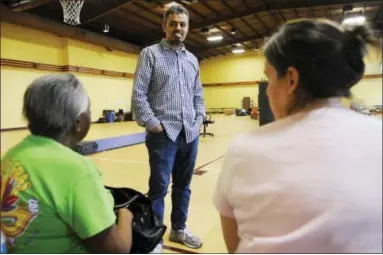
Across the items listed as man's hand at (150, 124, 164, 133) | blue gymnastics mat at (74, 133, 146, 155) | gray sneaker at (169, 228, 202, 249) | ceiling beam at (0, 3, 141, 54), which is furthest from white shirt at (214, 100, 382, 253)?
blue gymnastics mat at (74, 133, 146, 155)

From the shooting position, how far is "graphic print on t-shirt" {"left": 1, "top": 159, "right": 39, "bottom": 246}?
71cm

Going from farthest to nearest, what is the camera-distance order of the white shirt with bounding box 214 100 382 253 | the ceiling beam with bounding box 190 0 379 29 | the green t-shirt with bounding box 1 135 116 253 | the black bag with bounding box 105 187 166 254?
the ceiling beam with bounding box 190 0 379 29 → the black bag with bounding box 105 187 166 254 → the green t-shirt with bounding box 1 135 116 253 → the white shirt with bounding box 214 100 382 253

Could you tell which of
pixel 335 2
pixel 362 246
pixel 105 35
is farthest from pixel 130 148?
pixel 362 246

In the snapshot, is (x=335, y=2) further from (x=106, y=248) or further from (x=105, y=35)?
(x=106, y=248)

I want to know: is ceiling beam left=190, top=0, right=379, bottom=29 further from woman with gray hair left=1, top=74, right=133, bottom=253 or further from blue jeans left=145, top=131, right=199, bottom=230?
woman with gray hair left=1, top=74, right=133, bottom=253

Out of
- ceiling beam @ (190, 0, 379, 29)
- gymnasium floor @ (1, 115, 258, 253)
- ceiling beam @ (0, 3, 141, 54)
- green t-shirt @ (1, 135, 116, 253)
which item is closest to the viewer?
green t-shirt @ (1, 135, 116, 253)

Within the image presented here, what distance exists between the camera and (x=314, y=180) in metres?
0.51

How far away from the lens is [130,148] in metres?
5.87

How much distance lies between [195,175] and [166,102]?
7.23 feet

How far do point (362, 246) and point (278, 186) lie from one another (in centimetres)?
18

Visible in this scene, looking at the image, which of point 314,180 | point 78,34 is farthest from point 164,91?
point 78,34

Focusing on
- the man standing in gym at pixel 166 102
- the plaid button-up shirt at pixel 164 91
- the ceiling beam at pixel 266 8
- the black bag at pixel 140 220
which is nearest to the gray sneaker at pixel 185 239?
the man standing in gym at pixel 166 102

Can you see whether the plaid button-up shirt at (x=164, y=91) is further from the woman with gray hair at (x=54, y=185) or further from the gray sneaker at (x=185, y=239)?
the woman with gray hair at (x=54, y=185)

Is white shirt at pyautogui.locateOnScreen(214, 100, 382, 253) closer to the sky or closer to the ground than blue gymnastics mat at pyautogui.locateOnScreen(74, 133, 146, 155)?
closer to the sky
